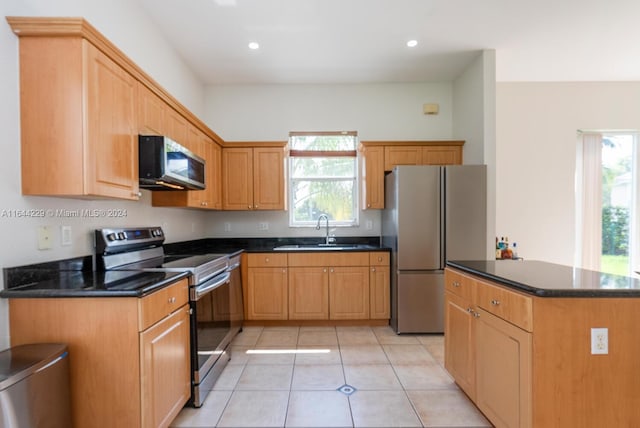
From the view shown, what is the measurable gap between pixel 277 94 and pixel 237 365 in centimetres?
327

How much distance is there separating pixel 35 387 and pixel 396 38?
3.60m

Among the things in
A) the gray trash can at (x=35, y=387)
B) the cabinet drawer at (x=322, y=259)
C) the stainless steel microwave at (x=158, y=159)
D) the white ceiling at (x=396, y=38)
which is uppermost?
the white ceiling at (x=396, y=38)

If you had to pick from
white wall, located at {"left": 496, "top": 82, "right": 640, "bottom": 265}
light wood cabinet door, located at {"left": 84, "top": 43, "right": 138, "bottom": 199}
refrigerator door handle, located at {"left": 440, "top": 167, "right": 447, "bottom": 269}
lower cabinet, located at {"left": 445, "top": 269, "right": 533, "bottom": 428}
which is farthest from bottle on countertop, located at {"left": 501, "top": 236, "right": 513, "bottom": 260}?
light wood cabinet door, located at {"left": 84, "top": 43, "right": 138, "bottom": 199}

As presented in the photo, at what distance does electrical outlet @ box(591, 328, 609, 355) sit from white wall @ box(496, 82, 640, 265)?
9.40ft

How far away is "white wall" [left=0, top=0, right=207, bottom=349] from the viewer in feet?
4.84

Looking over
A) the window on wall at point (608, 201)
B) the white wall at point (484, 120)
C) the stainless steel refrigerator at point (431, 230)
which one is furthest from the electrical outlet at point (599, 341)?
the window on wall at point (608, 201)

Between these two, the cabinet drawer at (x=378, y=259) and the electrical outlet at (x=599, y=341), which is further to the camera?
the cabinet drawer at (x=378, y=259)

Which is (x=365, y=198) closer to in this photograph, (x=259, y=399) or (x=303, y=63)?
(x=303, y=63)

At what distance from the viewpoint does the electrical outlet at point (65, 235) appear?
1779 millimetres

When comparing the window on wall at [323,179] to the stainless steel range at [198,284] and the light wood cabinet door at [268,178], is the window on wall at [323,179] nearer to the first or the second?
the light wood cabinet door at [268,178]

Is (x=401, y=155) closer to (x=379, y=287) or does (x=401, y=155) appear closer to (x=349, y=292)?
(x=379, y=287)

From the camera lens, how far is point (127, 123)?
1874 millimetres

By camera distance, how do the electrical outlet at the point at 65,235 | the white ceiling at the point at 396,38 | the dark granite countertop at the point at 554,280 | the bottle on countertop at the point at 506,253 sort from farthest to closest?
1. the bottle on countertop at the point at 506,253
2. the white ceiling at the point at 396,38
3. the electrical outlet at the point at 65,235
4. the dark granite countertop at the point at 554,280

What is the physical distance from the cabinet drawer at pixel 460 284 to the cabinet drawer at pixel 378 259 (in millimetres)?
1247
